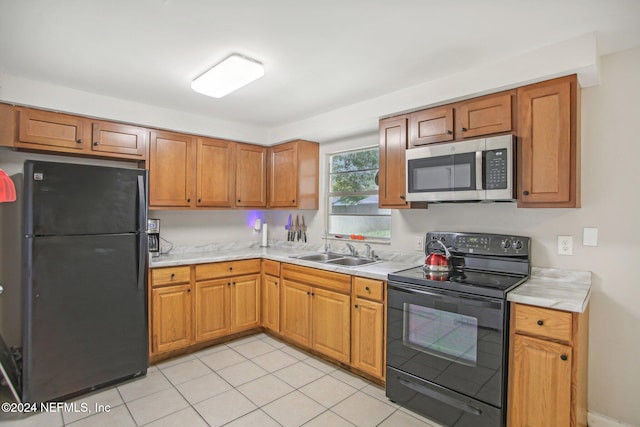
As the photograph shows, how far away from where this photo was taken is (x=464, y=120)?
2.39 meters

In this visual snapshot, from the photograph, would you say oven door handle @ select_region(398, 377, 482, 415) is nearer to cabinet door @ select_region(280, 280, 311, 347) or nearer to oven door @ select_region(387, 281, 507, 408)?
oven door @ select_region(387, 281, 507, 408)

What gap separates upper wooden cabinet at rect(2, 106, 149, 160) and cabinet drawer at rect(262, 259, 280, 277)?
1582 mm

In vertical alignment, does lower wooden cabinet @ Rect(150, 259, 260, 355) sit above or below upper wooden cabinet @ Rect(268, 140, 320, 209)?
below

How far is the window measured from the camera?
3.46 metres

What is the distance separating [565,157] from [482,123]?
55cm

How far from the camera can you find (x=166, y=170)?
3.30 metres

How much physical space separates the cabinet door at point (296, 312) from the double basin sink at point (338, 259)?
0.30m

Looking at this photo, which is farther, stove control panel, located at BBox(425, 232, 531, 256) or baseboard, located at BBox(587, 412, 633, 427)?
stove control panel, located at BBox(425, 232, 531, 256)

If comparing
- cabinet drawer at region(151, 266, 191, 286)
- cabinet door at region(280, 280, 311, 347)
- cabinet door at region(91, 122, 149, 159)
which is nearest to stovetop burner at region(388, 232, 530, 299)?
cabinet door at region(280, 280, 311, 347)

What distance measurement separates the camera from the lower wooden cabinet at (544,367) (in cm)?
169

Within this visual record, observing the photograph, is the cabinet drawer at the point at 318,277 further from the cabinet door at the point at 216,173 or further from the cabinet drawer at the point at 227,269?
the cabinet door at the point at 216,173

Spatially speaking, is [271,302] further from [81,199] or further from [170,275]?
[81,199]

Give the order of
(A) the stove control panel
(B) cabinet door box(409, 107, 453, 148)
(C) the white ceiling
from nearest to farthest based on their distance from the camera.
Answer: (C) the white ceiling < (A) the stove control panel < (B) cabinet door box(409, 107, 453, 148)

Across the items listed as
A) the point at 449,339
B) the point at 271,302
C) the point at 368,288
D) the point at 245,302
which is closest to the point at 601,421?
the point at 449,339
